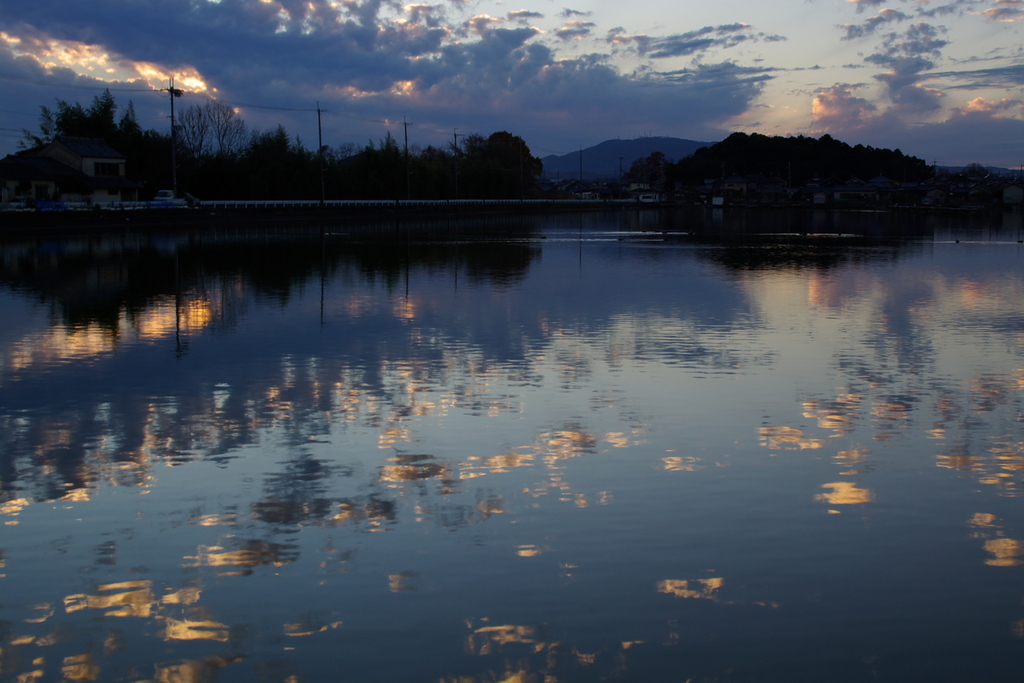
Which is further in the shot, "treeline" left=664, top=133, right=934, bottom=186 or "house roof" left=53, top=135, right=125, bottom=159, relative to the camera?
"treeline" left=664, top=133, right=934, bottom=186

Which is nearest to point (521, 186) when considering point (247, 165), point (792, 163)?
point (247, 165)

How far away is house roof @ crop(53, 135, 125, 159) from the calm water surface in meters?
47.9

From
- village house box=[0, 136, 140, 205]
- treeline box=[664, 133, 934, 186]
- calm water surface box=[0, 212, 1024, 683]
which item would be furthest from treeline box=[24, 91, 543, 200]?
treeline box=[664, 133, 934, 186]

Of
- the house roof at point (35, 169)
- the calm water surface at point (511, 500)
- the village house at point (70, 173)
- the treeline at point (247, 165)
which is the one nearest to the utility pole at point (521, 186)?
the treeline at point (247, 165)

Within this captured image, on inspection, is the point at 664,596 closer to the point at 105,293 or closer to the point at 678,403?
the point at 678,403

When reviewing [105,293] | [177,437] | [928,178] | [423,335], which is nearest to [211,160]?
[105,293]

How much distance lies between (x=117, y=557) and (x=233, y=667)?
1.36 m

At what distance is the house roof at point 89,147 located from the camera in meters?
55.5

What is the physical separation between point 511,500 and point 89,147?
58153 mm

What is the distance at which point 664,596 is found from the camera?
420 centimetres

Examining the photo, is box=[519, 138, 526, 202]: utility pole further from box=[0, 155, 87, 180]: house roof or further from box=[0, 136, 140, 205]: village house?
box=[0, 155, 87, 180]: house roof

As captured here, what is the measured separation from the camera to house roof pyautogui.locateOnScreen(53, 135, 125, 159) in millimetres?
55500

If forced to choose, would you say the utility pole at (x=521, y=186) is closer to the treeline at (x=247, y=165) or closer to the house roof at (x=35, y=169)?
the treeline at (x=247, y=165)

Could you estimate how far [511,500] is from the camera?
544 centimetres
